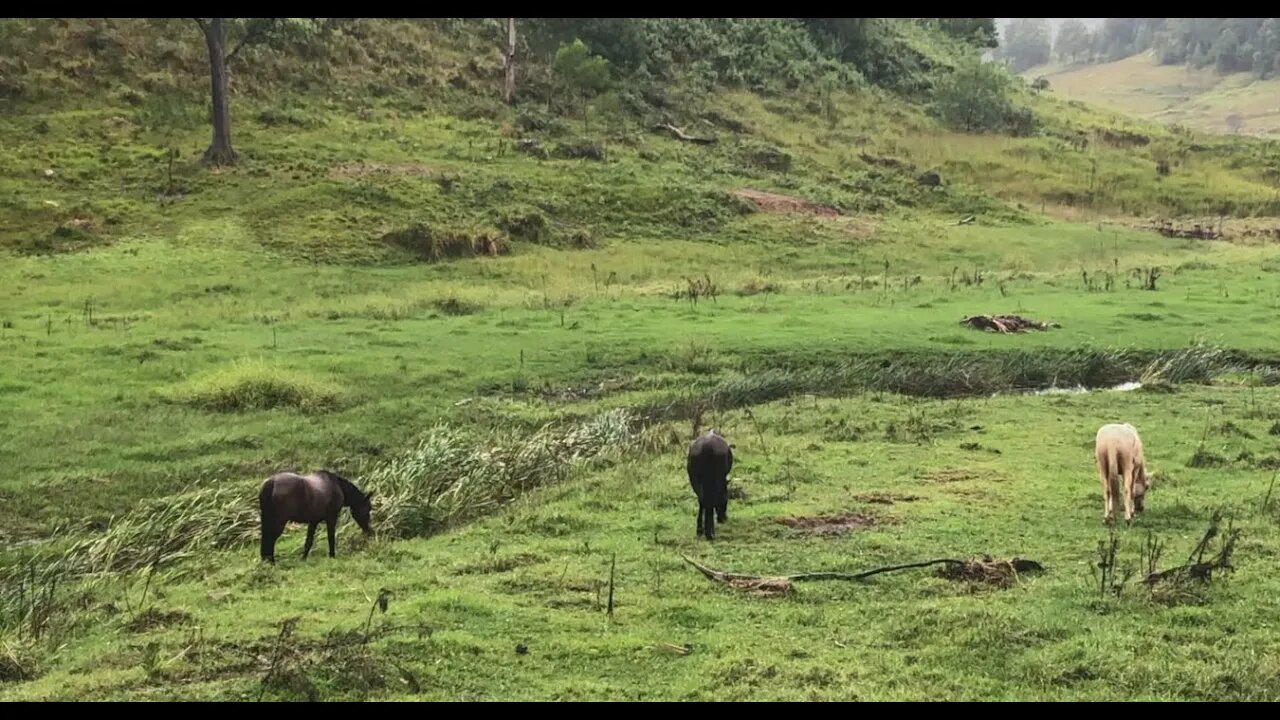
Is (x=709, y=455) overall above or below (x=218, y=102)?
below

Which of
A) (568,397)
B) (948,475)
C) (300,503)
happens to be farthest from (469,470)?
(948,475)

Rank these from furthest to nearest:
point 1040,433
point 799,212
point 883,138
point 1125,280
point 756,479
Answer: point 883,138 → point 799,212 → point 1125,280 → point 1040,433 → point 756,479

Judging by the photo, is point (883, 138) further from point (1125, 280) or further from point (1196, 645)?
point (1196, 645)

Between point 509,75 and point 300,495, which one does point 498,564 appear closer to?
point 300,495

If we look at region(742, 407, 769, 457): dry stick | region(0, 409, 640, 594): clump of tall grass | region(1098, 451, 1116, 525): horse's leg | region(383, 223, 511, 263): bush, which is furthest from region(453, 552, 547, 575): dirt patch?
region(383, 223, 511, 263): bush

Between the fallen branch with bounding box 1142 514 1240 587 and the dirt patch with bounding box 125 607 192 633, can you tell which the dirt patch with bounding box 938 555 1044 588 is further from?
the dirt patch with bounding box 125 607 192 633

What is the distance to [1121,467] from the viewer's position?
11.1 meters

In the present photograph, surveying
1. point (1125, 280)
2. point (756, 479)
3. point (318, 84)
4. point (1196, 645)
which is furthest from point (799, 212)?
point (1196, 645)

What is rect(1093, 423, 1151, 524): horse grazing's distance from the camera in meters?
11.0

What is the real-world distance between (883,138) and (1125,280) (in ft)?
89.6

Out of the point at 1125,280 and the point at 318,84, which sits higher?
the point at 318,84

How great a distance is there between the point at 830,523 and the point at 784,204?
29.2 metres

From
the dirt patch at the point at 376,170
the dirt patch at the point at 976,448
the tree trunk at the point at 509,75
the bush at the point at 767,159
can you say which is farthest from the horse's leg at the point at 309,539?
the tree trunk at the point at 509,75
